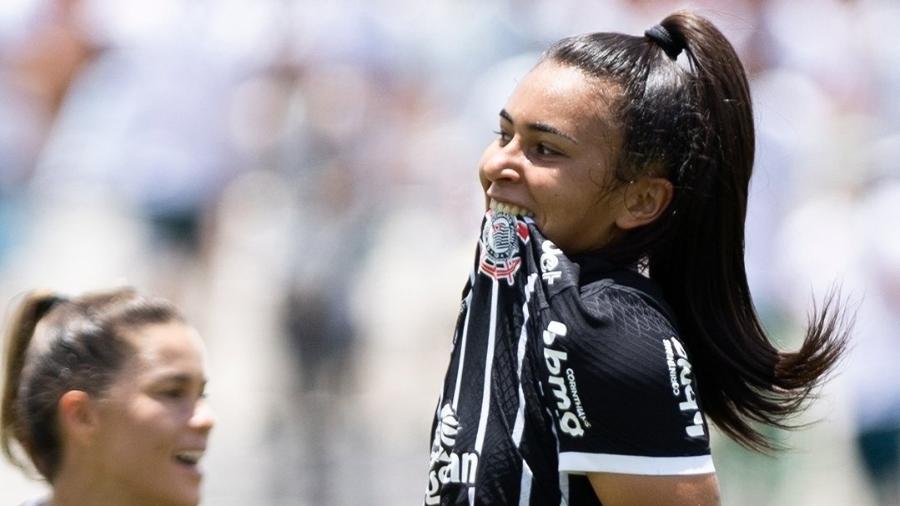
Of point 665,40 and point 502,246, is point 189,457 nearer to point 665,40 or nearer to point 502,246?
point 502,246

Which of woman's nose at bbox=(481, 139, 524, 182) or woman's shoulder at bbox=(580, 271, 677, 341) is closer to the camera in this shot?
woman's shoulder at bbox=(580, 271, 677, 341)

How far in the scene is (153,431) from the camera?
2.79 m

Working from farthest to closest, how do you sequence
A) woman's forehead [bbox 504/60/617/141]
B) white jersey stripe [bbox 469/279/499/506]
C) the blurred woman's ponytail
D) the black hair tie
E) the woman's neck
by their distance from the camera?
the blurred woman's ponytail → the woman's neck → the black hair tie → woman's forehead [bbox 504/60/617/141] → white jersey stripe [bbox 469/279/499/506]

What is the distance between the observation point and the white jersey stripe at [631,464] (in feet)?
7.20

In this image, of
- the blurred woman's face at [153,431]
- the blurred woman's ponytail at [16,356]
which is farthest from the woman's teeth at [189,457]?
the blurred woman's ponytail at [16,356]

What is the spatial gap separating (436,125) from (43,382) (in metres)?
4.06

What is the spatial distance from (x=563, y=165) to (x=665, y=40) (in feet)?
1.11

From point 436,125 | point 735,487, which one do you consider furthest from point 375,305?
point 735,487

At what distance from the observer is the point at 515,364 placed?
2328 mm

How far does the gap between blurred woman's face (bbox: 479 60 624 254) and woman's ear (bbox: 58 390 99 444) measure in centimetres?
95

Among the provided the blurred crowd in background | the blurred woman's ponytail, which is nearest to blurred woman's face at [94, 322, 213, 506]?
the blurred woman's ponytail

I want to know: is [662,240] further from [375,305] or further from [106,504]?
[375,305]

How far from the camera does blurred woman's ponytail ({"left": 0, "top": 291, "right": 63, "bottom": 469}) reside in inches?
114

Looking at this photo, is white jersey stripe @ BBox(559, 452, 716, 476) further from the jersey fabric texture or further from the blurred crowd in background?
the blurred crowd in background
